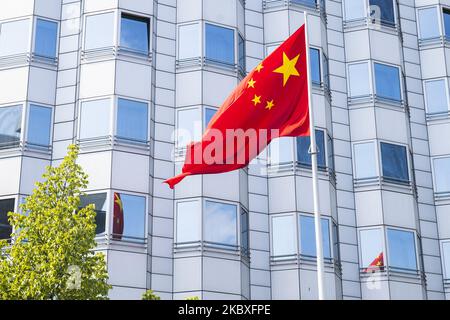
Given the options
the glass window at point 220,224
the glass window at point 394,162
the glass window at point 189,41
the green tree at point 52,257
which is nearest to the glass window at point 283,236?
the glass window at point 220,224

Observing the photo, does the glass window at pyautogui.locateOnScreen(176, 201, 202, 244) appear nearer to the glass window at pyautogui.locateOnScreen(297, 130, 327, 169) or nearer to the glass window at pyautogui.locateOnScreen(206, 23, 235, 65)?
the glass window at pyautogui.locateOnScreen(297, 130, 327, 169)

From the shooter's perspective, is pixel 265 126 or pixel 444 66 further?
pixel 444 66

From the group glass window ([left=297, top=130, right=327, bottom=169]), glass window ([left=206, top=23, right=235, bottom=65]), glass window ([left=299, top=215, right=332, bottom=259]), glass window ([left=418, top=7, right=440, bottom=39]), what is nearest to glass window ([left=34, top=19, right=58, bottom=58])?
glass window ([left=206, top=23, right=235, bottom=65])

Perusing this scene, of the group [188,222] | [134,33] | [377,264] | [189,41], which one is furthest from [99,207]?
[377,264]

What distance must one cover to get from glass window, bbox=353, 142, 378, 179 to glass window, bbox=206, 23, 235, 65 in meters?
6.99

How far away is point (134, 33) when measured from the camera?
3203 cm

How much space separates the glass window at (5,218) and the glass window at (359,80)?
16104mm

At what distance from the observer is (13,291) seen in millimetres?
20703

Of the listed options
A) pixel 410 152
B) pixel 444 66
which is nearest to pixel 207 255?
pixel 410 152

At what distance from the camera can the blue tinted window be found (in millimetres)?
34656

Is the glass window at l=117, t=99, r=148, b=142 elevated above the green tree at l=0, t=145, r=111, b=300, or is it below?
above
